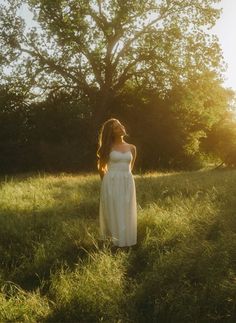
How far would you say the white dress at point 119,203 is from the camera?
9109mm

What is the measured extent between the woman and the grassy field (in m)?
0.38

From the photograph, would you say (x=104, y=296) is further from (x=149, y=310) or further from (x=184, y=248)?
(x=184, y=248)

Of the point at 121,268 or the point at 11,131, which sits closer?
the point at 121,268

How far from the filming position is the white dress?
911 cm

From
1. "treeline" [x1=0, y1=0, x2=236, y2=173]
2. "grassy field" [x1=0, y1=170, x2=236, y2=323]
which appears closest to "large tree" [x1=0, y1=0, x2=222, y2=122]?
"treeline" [x1=0, y1=0, x2=236, y2=173]

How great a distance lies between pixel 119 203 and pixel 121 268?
178 cm

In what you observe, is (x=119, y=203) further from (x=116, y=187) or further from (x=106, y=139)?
(x=106, y=139)

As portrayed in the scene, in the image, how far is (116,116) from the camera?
103 ft

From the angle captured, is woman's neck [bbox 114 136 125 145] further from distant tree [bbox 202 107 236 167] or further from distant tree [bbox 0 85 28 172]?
distant tree [bbox 202 107 236 167]

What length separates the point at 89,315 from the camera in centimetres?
607

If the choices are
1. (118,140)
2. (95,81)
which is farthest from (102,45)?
(118,140)

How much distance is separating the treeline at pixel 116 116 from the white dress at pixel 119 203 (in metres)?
17.1

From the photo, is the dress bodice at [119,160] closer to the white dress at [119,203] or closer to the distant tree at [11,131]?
the white dress at [119,203]

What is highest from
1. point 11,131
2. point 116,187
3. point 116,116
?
point 116,116
